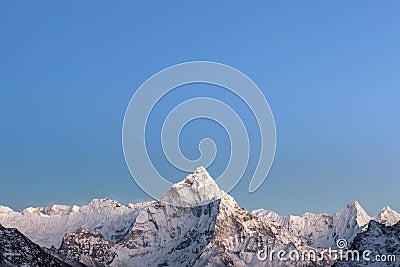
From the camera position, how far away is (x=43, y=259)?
4914 inches

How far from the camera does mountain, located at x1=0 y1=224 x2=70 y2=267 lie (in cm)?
11925

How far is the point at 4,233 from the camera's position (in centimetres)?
12500

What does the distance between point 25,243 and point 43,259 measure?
15.0 feet

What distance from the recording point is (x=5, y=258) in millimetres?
118625

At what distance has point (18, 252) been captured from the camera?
122250 millimetres

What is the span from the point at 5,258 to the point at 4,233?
728cm

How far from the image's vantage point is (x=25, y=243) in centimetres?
12688

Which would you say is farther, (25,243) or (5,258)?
(25,243)

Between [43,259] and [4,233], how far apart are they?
7.63 m

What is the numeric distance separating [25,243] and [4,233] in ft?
13.1

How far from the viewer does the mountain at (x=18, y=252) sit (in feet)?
391
